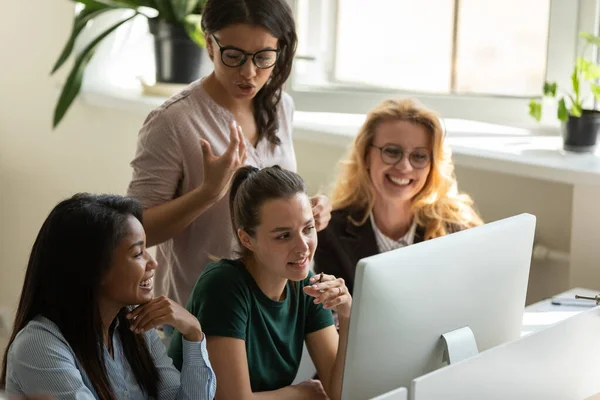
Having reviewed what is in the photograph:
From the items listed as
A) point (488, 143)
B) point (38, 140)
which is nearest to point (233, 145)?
point (488, 143)

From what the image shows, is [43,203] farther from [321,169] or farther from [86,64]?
[321,169]

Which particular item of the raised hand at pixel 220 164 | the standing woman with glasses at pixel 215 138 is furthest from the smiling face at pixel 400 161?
the raised hand at pixel 220 164

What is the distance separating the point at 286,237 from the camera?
5.55 ft

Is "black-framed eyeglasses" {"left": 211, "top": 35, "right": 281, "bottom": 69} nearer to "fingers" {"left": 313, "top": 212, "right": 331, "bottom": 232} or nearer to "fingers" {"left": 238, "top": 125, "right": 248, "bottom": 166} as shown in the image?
"fingers" {"left": 238, "top": 125, "right": 248, "bottom": 166}

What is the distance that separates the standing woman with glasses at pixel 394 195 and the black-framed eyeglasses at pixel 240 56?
46 cm

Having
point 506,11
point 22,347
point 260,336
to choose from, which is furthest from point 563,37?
point 22,347

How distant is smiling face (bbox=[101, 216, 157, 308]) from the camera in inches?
60.7

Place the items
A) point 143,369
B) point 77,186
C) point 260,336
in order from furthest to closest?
1. point 77,186
2. point 260,336
3. point 143,369

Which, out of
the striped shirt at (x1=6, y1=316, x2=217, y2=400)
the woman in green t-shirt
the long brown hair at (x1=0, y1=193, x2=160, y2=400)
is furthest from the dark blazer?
the long brown hair at (x1=0, y1=193, x2=160, y2=400)

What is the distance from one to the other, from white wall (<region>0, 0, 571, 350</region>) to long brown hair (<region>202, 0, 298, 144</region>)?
1.30 meters

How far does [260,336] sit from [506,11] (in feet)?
4.84

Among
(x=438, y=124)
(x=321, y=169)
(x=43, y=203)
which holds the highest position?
(x=438, y=124)

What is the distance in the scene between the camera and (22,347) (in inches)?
58.1

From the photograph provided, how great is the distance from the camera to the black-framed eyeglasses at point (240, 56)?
6.05ft
